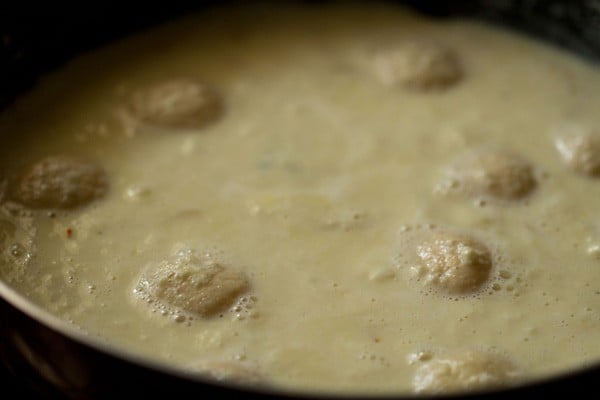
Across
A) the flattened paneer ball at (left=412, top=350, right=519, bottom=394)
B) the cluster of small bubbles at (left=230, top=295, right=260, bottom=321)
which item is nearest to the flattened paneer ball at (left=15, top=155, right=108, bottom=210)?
the cluster of small bubbles at (left=230, top=295, right=260, bottom=321)

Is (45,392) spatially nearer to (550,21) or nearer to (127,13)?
(127,13)

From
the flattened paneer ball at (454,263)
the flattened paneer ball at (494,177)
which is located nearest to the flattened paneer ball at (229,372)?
the flattened paneer ball at (454,263)

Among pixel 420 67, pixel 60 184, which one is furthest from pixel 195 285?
pixel 420 67

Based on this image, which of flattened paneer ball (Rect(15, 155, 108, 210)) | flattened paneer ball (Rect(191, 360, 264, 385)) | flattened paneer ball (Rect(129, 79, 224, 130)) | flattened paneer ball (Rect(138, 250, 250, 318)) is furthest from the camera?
flattened paneer ball (Rect(129, 79, 224, 130))

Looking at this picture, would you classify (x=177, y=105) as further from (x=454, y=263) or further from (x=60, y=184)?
(x=454, y=263)

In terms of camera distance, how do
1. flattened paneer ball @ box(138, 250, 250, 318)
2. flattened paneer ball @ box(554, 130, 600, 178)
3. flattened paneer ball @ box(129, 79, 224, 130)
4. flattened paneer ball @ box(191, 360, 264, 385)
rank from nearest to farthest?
flattened paneer ball @ box(191, 360, 264, 385) < flattened paneer ball @ box(138, 250, 250, 318) < flattened paneer ball @ box(554, 130, 600, 178) < flattened paneer ball @ box(129, 79, 224, 130)

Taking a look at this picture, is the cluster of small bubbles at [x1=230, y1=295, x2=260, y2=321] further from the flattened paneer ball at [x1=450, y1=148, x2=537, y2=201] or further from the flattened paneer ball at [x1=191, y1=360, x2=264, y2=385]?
the flattened paneer ball at [x1=450, y1=148, x2=537, y2=201]

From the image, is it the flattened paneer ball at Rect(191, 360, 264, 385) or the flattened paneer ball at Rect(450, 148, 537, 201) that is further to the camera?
the flattened paneer ball at Rect(450, 148, 537, 201)
